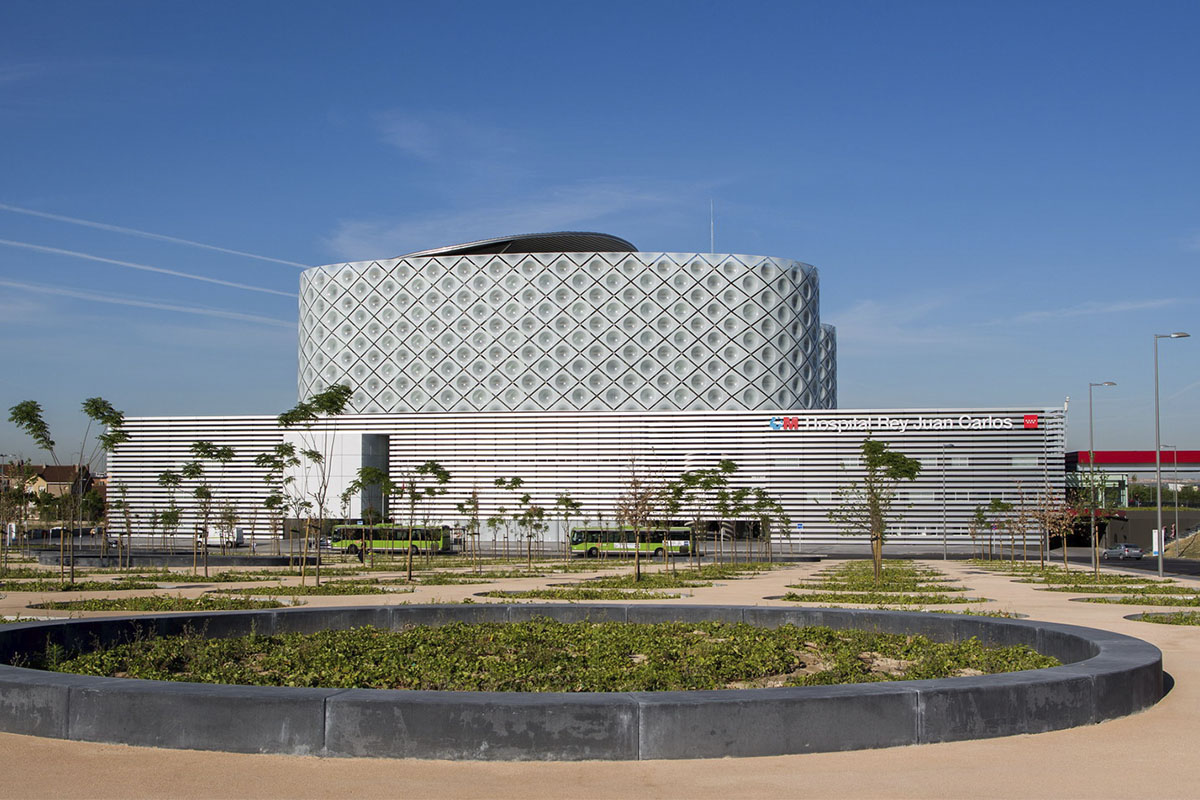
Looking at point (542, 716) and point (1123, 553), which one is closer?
point (542, 716)

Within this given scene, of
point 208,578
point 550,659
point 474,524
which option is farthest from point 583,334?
point 550,659

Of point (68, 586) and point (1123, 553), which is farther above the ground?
point (68, 586)

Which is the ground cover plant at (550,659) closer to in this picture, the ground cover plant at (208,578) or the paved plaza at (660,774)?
the paved plaza at (660,774)

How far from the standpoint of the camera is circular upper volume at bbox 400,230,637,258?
103m

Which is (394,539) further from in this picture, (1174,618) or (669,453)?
(1174,618)

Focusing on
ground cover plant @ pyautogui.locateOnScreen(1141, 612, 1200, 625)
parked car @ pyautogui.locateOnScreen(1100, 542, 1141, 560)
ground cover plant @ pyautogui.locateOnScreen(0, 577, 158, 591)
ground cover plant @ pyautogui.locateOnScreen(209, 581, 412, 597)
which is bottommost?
parked car @ pyautogui.locateOnScreen(1100, 542, 1141, 560)

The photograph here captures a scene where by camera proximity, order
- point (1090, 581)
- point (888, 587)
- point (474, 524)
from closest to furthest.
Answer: point (888, 587) < point (1090, 581) < point (474, 524)

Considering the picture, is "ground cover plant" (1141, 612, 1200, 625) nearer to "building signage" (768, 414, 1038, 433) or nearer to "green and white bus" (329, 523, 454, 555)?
"green and white bus" (329, 523, 454, 555)

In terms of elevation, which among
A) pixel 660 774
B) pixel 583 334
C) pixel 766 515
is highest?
pixel 583 334

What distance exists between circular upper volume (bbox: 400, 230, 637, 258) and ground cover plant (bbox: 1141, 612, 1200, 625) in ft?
289

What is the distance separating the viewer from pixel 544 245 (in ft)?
354

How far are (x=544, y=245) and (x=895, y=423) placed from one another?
40.6m

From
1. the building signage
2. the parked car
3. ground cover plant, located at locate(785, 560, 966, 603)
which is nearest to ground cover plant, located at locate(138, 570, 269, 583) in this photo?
ground cover plant, located at locate(785, 560, 966, 603)

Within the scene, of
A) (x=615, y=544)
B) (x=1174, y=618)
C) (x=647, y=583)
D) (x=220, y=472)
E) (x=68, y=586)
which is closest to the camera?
(x=1174, y=618)
